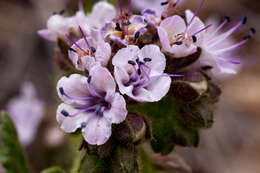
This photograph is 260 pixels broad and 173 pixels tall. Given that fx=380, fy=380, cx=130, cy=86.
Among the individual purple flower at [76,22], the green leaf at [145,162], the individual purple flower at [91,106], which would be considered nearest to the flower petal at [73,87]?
the individual purple flower at [91,106]

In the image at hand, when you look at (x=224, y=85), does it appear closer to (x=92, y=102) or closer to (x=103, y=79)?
(x=92, y=102)

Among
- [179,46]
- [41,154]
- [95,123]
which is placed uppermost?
[179,46]

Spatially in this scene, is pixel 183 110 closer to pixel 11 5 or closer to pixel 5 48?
pixel 5 48

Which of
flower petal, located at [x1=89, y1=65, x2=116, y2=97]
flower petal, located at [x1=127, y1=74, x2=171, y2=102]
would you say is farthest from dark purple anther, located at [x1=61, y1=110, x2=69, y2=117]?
flower petal, located at [x1=127, y1=74, x2=171, y2=102]

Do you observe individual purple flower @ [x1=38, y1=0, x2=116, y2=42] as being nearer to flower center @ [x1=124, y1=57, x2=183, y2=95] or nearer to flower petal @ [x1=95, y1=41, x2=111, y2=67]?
flower petal @ [x1=95, y1=41, x2=111, y2=67]

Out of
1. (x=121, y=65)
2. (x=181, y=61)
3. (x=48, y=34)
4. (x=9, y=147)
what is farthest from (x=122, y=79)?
(x=9, y=147)

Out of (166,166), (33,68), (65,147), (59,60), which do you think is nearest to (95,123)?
(59,60)

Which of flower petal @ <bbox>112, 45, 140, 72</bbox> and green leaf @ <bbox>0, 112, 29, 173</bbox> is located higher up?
flower petal @ <bbox>112, 45, 140, 72</bbox>
